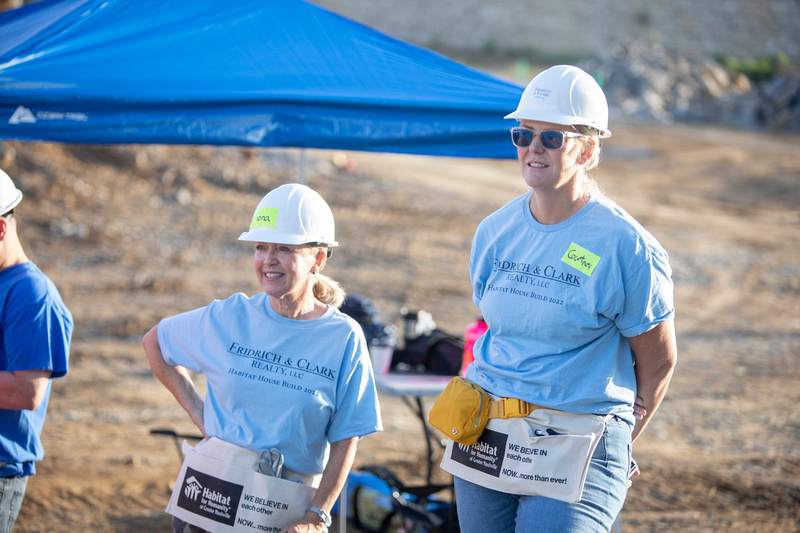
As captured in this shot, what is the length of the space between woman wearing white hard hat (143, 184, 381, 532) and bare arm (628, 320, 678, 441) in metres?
0.84

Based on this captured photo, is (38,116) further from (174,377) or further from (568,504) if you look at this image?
(568,504)

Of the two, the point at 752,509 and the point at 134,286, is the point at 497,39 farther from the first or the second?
the point at 752,509

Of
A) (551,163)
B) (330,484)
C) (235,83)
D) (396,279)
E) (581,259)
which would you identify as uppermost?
(235,83)

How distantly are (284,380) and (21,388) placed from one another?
85cm

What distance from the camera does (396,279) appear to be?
436 inches

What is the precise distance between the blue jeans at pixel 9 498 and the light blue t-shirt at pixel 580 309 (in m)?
1.62

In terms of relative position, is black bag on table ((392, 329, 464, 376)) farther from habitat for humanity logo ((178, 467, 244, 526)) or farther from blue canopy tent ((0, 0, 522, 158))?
habitat for humanity logo ((178, 467, 244, 526))

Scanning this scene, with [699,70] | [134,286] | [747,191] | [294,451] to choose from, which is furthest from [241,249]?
[699,70]

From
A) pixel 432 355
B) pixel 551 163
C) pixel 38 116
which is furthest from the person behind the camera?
pixel 432 355

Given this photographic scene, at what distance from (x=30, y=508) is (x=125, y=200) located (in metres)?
9.24

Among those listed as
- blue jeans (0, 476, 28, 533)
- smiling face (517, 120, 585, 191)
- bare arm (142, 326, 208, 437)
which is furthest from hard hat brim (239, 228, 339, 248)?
blue jeans (0, 476, 28, 533)

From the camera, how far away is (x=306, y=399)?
96.8 inches

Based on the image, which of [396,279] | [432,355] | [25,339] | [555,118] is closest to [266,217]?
[25,339]

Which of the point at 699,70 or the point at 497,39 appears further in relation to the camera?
the point at 497,39
